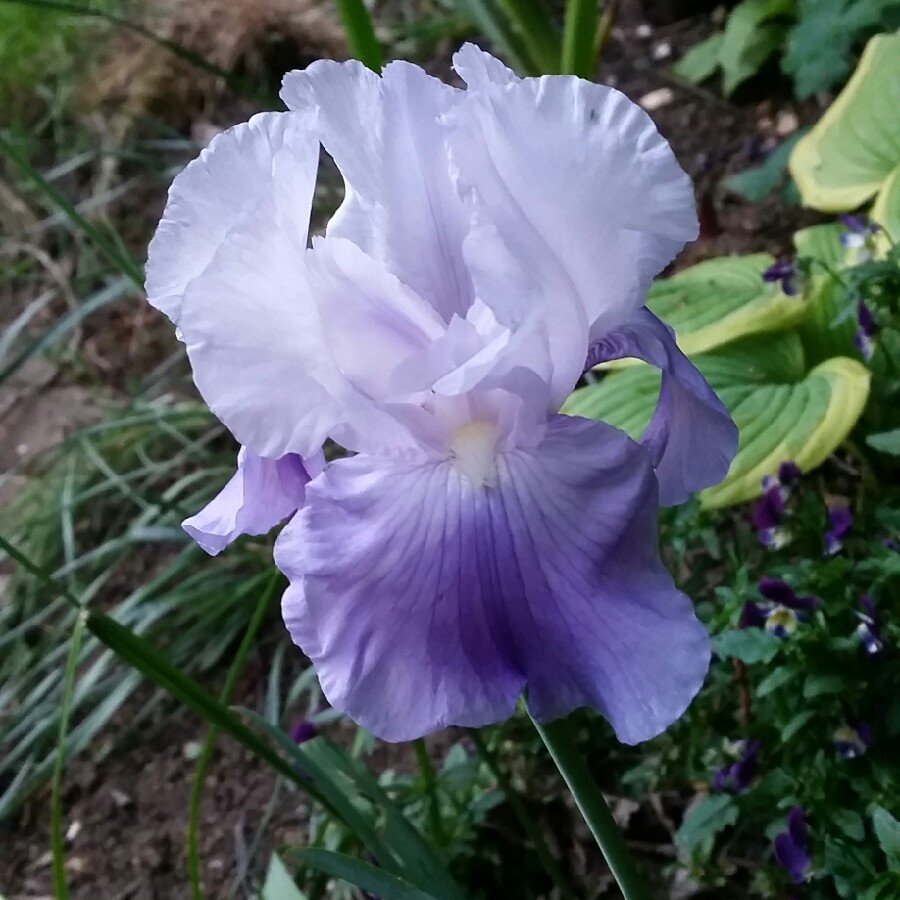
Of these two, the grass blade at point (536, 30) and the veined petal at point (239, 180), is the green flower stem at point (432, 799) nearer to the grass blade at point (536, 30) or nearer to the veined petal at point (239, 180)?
the veined petal at point (239, 180)

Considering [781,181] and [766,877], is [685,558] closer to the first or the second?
[766,877]

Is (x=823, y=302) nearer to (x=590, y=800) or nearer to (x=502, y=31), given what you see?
(x=502, y=31)

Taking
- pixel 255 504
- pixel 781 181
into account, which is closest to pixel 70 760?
pixel 255 504

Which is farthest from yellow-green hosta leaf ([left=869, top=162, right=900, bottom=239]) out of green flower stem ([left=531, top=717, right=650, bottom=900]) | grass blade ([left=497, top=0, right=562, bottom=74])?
green flower stem ([left=531, top=717, right=650, bottom=900])

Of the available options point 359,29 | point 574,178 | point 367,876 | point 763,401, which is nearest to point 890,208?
point 763,401

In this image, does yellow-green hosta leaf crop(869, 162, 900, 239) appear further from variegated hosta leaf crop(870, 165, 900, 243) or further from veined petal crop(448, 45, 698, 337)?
veined petal crop(448, 45, 698, 337)

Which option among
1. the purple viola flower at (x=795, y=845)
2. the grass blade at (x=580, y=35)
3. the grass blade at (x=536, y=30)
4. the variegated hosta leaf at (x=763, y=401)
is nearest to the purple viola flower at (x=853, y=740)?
the purple viola flower at (x=795, y=845)
